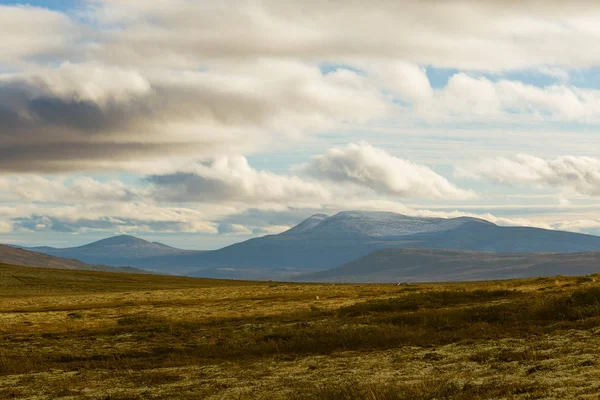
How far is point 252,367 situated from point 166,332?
77.1 feet

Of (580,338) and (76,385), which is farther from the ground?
(580,338)

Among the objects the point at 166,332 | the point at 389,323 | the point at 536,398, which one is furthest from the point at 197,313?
the point at 536,398

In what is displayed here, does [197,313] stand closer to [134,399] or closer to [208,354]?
[208,354]

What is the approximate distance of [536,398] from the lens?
24109 millimetres

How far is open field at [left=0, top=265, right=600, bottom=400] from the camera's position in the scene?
30000 mm

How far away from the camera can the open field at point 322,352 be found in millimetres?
30000

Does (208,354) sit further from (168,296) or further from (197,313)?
(168,296)

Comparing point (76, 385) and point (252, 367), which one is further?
point (252, 367)

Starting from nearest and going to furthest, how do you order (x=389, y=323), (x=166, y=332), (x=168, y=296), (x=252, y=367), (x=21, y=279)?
(x=252, y=367) → (x=389, y=323) → (x=166, y=332) → (x=168, y=296) → (x=21, y=279)

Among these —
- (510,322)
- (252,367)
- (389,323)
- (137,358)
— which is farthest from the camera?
(389,323)

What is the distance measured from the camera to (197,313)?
266ft

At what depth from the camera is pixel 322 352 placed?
151 ft

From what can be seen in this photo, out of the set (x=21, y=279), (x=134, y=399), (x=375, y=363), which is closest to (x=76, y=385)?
(x=134, y=399)

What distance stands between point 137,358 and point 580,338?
2889 centimetres
